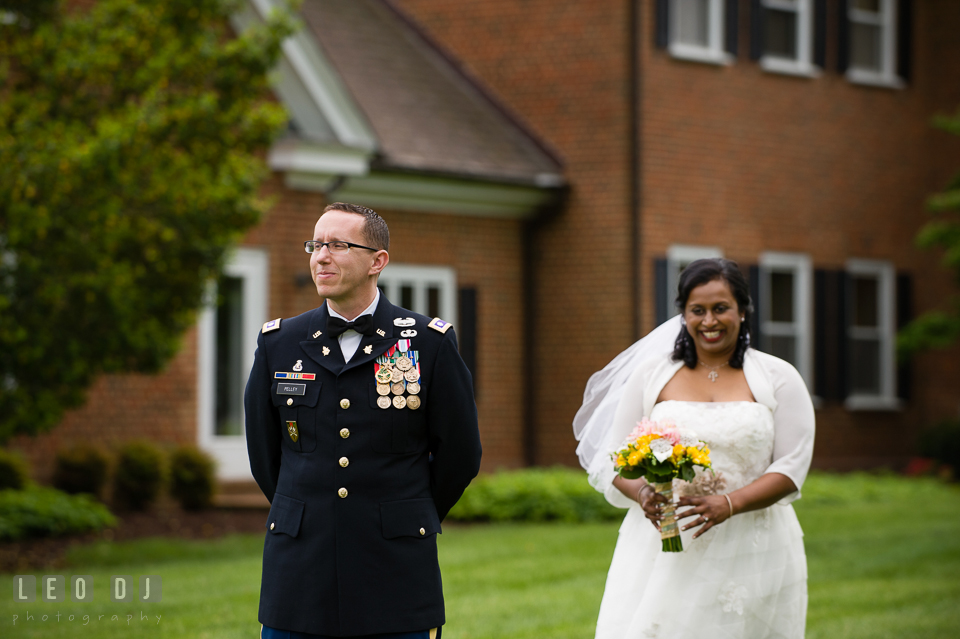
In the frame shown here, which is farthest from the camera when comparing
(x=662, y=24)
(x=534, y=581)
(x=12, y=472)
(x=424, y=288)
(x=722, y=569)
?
(x=662, y=24)

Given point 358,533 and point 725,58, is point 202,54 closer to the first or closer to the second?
point 358,533

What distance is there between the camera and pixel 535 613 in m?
8.82

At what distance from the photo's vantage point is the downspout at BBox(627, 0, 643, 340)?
16.9m

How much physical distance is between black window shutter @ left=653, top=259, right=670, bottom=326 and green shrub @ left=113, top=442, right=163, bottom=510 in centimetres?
673

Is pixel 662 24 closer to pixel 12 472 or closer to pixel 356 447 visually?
pixel 12 472

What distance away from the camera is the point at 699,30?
1781cm

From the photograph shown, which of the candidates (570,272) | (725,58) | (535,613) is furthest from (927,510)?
(535,613)

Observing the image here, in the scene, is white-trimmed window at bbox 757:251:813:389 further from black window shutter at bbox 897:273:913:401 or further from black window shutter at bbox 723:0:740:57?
black window shutter at bbox 723:0:740:57

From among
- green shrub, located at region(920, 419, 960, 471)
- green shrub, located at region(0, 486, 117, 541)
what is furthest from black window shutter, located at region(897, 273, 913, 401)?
green shrub, located at region(0, 486, 117, 541)

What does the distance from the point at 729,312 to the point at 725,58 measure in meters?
13.3

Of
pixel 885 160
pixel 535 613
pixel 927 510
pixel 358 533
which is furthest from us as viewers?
pixel 885 160

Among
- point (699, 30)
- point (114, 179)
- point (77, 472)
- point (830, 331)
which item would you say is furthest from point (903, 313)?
point (114, 179)

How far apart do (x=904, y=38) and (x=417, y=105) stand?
7865mm

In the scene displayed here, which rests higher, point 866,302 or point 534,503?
point 866,302
